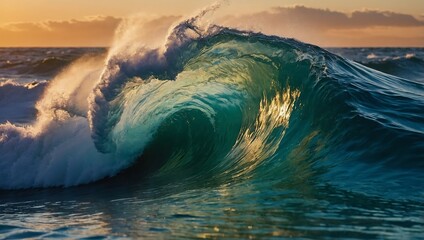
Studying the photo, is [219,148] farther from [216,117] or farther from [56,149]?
[56,149]

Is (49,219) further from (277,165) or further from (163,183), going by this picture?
(277,165)

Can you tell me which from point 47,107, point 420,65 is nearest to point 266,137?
point 47,107

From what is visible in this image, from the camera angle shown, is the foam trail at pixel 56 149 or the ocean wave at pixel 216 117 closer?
the ocean wave at pixel 216 117

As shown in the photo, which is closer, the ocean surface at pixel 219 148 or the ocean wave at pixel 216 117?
the ocean surface at pixel 219 148

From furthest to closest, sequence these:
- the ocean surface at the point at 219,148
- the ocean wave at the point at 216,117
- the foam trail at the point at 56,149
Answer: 1. the foam trail at the point at 56,149
2. the ocean wave at the point at 216,117
3. the ocean surface at the point at 219,148

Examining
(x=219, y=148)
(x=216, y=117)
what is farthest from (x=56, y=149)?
(x=216, y=117)

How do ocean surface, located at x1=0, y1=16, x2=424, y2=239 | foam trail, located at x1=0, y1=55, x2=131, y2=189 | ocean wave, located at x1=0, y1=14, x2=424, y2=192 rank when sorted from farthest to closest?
foam trail, located at x1=0, y1=55, x2=131, y2=189, ocean wave, located at x1=0, y1=14, x2=424, y2=192, ocean surface, located at x1=0, y1=16, x2=424, y2=239

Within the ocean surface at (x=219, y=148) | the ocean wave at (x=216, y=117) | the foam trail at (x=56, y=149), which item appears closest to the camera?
the ocean surface at (x=219, y=148)

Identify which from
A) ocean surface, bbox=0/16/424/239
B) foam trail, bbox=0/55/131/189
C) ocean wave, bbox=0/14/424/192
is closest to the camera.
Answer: ocean surface, bbox=0/16/424/239
